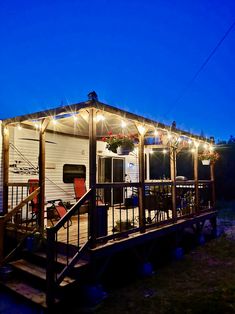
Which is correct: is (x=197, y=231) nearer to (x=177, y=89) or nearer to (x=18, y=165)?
(x=18, y=165)

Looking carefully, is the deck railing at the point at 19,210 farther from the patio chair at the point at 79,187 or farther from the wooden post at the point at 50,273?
the wooden post at the point at 50,273

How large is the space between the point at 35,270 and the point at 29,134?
3707 millimetres

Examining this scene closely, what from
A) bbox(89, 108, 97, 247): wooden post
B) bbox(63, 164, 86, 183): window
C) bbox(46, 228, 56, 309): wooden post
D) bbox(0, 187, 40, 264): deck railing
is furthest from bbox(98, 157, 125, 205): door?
bbox(46, 228, 56, 309): wooden post

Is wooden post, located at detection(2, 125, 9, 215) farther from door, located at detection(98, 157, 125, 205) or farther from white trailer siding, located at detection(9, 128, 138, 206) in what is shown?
door, located at detection(98, 157, 125, 205)

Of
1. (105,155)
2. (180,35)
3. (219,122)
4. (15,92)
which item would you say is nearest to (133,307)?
(105,155)

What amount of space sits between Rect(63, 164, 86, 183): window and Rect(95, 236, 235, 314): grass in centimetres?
396

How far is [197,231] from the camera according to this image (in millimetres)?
7848

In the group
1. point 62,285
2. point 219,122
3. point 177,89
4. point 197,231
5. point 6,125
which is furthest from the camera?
point 219,122

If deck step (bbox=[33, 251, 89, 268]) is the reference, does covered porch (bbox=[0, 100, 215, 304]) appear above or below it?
above

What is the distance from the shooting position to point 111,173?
10.1m

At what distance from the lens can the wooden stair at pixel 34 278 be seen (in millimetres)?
3779

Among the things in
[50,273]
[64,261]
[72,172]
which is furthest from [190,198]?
[50,273]

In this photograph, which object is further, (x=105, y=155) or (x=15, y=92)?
(x=15, y=92)

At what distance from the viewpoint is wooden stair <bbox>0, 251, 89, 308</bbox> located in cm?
378
